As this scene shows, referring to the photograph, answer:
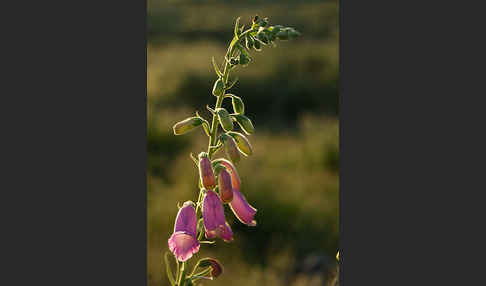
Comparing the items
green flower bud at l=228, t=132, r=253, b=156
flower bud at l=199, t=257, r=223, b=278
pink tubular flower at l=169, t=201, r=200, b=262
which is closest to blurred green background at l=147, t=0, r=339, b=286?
flower bud at l=199, t=257, r=223, b=278

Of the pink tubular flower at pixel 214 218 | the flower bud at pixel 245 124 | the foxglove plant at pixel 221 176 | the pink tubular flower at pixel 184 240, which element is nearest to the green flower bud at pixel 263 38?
the foxglove plant at pixel 221 176

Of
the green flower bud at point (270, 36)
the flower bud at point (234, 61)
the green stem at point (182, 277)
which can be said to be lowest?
the green stem at point (182, 277)

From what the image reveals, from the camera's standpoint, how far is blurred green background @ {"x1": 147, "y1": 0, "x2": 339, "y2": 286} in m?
3.61

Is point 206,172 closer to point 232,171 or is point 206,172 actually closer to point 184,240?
point 232,171

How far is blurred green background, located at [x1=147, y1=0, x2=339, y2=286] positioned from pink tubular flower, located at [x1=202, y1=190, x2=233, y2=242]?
0.73 metres

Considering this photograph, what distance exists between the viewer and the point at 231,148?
1685mm

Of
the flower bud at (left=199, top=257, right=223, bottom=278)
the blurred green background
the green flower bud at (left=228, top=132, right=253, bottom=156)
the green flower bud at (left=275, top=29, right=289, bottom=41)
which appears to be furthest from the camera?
the blurred green background

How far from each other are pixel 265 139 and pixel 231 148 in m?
4.42

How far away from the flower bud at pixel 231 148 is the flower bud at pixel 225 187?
0.19ft

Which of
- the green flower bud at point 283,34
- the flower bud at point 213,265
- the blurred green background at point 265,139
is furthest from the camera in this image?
the blurred green background at point 265,139

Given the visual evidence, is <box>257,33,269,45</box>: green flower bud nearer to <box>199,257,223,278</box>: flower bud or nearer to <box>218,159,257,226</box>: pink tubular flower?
<box>218,159,257,226</box>: pink tubular flower

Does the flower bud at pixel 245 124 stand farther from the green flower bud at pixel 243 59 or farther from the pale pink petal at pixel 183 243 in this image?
the pale pink petal at pixel 183 243

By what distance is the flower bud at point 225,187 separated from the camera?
5.51 ft

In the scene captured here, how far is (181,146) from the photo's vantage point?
451 cm
